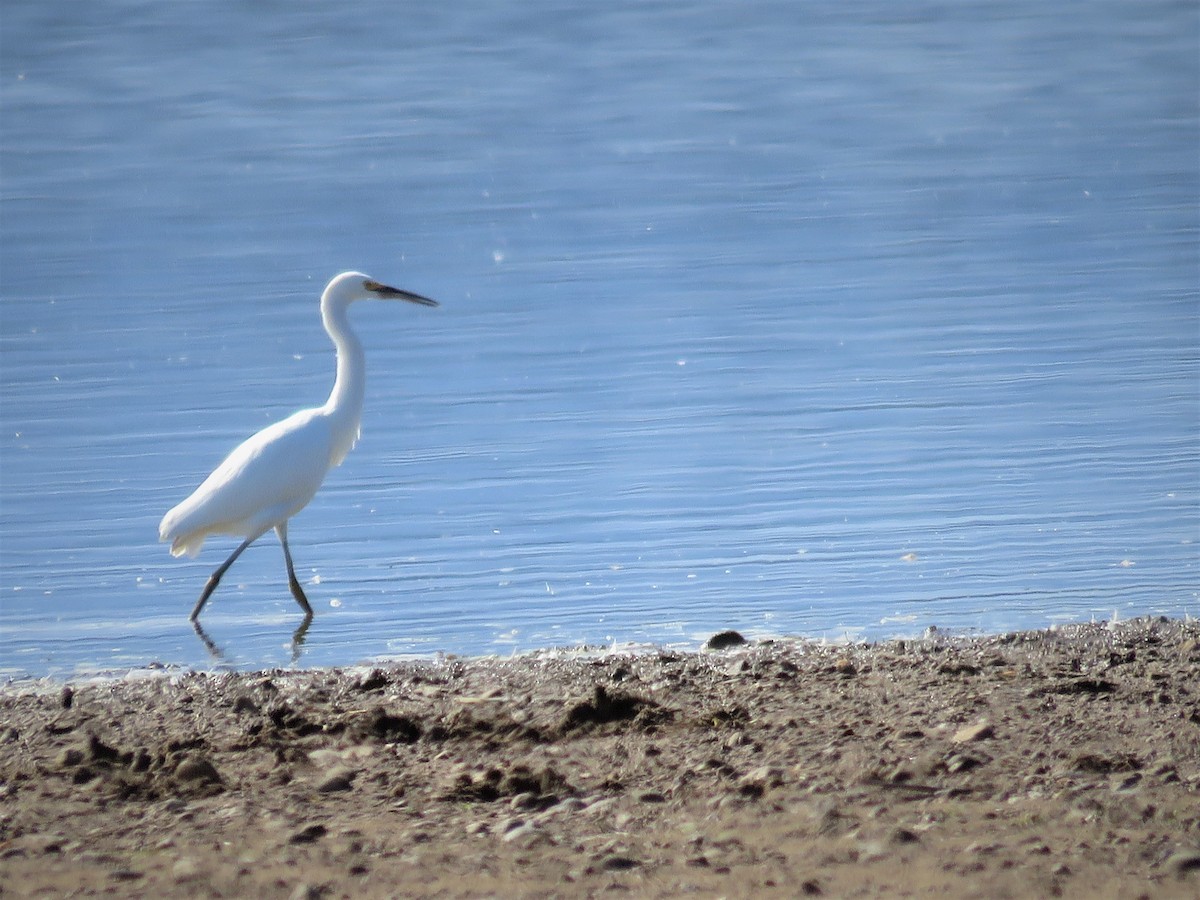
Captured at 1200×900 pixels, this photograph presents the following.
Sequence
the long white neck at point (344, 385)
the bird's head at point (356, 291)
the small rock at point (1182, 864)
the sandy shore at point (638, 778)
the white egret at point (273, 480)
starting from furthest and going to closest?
1. the bird's head at point (356, 291)
2. the long white neck at point (344, 385)
3. the white egret at point (273, 480)
4. the sandy shore at point (638, 778)
5. the small rock at point (1182, 864)

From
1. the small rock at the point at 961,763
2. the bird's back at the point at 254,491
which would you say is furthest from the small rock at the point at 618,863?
the bird's back at the point at 254,491

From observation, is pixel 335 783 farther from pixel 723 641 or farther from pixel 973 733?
pixel 723 641

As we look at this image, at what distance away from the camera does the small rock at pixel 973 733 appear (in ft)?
14.3

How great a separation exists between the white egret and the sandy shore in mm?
1960

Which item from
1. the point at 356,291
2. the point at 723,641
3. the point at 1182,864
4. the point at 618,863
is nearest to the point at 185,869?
the point at 618,863

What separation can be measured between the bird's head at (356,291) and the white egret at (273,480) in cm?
36

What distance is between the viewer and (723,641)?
19.1 feet

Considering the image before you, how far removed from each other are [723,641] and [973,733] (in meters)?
1.50

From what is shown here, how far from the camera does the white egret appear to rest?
757cm

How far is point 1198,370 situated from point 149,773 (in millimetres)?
7241

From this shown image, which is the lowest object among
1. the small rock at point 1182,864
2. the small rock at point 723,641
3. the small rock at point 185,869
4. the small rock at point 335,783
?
the small rock at point 723,641

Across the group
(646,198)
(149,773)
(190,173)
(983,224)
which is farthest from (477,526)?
(190,173)

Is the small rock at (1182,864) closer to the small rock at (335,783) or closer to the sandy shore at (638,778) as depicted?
the sandy shore at (638,778)

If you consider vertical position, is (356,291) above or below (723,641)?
above
